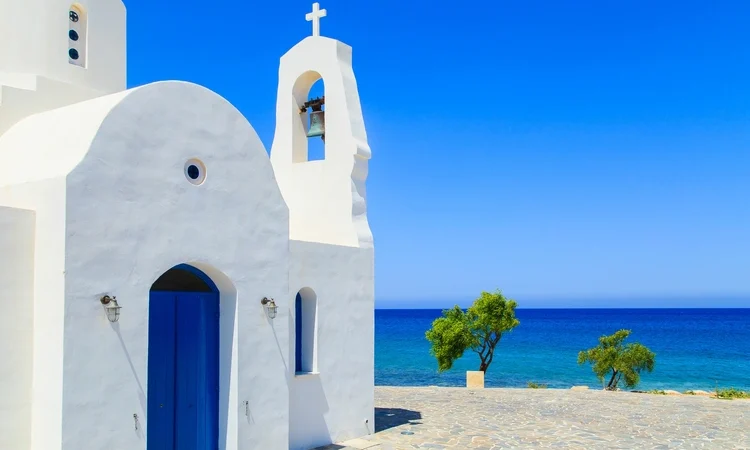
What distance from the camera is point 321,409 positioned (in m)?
13.1

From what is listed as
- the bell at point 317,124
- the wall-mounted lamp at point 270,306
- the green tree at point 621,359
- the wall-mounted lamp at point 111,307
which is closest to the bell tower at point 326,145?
the bell at point 317,124

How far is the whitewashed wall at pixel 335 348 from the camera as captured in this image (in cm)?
1272

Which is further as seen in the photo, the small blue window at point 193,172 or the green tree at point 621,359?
the green tree at point 621,359

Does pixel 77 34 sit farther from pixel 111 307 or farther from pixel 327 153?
pixel 111 307

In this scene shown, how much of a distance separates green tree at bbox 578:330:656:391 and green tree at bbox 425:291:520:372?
387cm

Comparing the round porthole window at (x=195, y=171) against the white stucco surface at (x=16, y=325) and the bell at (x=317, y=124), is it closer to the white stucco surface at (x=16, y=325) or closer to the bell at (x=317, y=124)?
the white stucco surface at (x=16, y=325)

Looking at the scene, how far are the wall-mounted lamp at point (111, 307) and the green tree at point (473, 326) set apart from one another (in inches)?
822

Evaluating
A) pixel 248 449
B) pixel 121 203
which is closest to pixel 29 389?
pixel 121 203

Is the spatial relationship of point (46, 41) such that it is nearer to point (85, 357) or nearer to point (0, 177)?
point (0, 177)

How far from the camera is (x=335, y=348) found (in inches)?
532

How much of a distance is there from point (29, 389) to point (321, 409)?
19.1ft

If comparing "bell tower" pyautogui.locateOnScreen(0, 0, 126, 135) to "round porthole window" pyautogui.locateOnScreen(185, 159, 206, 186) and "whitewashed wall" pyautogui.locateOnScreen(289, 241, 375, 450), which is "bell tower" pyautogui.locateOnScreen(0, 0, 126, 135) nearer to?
"round porthole window" pyautogui.locateOnScreen(185, 159, 206, 186)

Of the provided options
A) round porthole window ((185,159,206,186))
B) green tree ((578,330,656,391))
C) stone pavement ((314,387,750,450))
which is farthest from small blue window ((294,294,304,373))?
green tree ((578,330,656,391))

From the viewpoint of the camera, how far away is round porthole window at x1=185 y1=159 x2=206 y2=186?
9.76 metres
